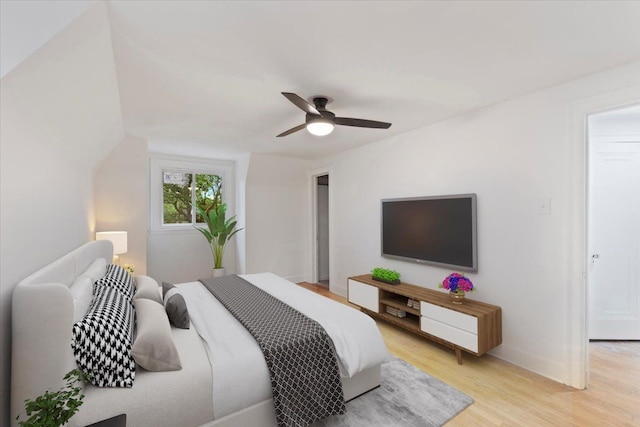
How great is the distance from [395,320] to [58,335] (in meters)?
2.88

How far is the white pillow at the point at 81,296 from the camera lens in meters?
1.37

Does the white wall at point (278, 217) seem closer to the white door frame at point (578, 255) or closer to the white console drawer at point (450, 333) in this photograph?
the white console drawer at point (450, 333)

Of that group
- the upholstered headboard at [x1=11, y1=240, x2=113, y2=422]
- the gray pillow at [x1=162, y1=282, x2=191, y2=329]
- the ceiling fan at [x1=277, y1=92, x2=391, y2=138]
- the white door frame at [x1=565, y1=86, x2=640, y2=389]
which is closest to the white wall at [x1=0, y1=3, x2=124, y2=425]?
the upholstered headboard at [x1=11, y1=240, x2=113, y2=422]

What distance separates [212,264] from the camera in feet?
17.4

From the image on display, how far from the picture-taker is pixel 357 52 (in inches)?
71.7

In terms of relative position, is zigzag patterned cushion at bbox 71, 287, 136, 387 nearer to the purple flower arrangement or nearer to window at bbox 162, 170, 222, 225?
the purple flower arrangement

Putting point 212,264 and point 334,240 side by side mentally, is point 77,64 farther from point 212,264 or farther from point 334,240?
point 212,264

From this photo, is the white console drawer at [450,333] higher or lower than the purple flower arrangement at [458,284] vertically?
lower

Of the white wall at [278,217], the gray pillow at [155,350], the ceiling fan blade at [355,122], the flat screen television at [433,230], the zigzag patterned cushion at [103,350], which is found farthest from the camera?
the white wall at [278,217]

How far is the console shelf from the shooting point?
245 centimetres

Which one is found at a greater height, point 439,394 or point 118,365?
point 118,365

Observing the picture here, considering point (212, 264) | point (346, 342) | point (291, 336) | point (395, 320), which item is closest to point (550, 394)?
point (395, 320)

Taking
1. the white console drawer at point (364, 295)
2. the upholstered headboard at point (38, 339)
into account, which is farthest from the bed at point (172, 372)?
the white console drawer at point (364, 295)

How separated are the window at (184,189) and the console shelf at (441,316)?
11.0ft
